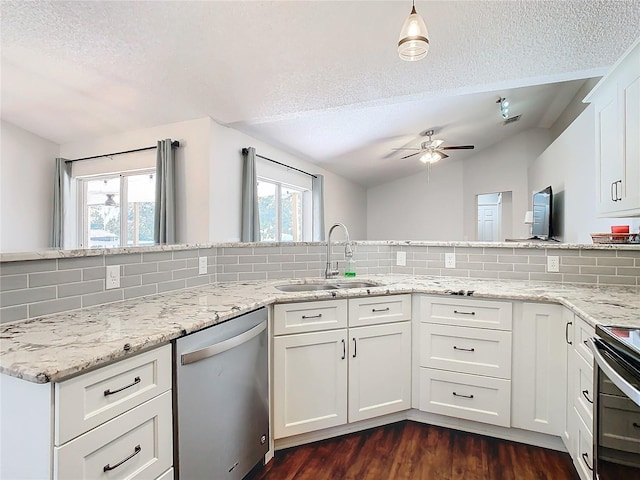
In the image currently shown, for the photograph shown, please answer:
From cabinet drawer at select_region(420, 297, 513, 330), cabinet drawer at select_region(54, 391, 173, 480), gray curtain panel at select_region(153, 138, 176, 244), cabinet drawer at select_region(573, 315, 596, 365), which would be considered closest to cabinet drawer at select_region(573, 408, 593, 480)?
cabinet drawer at select_region(573, 315, 596, 365)

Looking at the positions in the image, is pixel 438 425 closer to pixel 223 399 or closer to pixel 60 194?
pixel 223 399

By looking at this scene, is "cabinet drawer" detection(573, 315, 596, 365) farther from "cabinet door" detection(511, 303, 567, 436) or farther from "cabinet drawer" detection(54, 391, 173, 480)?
"cabinet drawer" detection(54, 391, 173, 480)

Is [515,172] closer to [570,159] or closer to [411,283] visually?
[570,159]

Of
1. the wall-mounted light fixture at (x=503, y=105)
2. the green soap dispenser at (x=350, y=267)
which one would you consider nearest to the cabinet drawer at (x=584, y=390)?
the green soap dispenser at (x=350, y=267)

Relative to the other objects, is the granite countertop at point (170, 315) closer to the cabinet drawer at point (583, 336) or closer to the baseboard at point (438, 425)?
the cabinet drawer at point (583, 336)

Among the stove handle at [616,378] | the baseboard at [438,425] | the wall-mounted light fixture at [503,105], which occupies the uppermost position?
the wall-mounted light fixture at [503,105]

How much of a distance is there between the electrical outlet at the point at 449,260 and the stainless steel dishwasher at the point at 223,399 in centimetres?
147

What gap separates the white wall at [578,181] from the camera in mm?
3221

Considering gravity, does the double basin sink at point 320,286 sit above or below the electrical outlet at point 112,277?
below

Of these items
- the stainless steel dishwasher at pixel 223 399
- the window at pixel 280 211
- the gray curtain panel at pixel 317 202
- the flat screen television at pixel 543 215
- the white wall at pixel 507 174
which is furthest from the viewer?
the white wall at pixel 507 174

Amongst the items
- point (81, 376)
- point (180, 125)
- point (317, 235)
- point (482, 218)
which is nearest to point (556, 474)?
point (81, 376)

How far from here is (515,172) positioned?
6.65m

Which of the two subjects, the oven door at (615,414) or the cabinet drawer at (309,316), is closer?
the oven door at (615,414)

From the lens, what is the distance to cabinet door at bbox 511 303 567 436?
1695 millimetres
